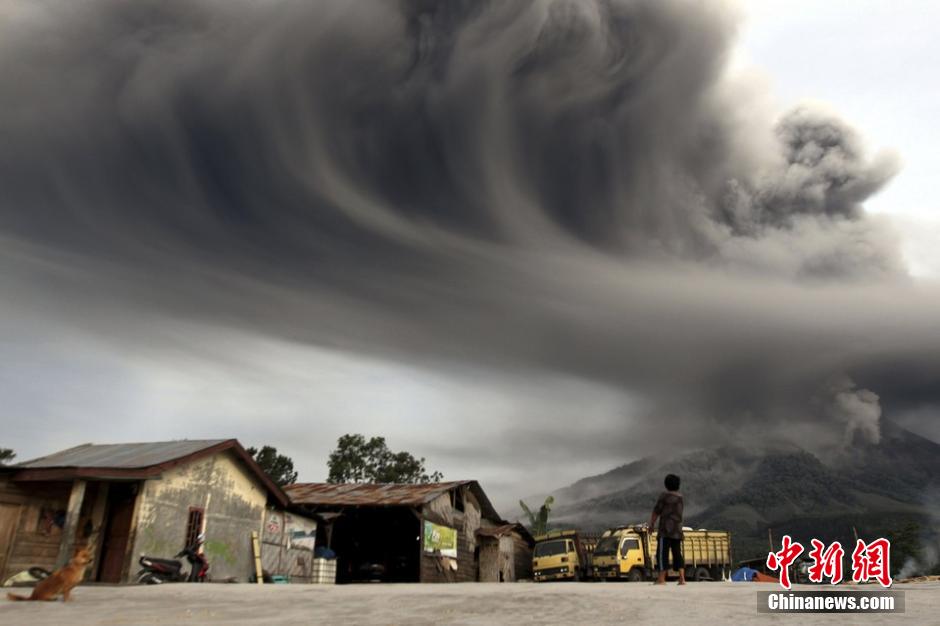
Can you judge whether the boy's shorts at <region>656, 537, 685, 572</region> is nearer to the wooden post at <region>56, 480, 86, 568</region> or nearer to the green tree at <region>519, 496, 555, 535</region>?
the wooden post at <region>56, 480, 86, 568</region>

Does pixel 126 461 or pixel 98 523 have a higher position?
pixel 126 461

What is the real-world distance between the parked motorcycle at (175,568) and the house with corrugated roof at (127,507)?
1.46 ft

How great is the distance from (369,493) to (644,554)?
42.1 ft

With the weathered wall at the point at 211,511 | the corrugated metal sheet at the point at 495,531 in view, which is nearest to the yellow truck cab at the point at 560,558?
the corrugated metal sheet at the point at 495,531

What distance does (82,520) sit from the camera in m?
17.2

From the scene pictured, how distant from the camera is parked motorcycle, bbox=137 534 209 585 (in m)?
15.3

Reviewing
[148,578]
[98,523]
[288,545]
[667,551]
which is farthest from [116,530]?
[667,551]

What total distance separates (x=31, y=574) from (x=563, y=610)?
15468 millimetres

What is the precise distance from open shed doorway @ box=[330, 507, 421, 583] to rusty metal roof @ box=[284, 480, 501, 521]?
954 mm

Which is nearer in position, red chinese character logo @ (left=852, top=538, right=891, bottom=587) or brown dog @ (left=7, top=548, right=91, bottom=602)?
red chinese character logo @ (left=852, top=538, right=891, bottom=587)

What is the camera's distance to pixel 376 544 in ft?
97.8

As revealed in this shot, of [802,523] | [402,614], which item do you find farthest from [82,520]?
[802,523]

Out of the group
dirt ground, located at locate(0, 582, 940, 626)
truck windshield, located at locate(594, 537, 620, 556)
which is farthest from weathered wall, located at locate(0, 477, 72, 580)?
truck windshield, located at locate(594, 537, 620, 556)

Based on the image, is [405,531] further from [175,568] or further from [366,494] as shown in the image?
[175,568]
